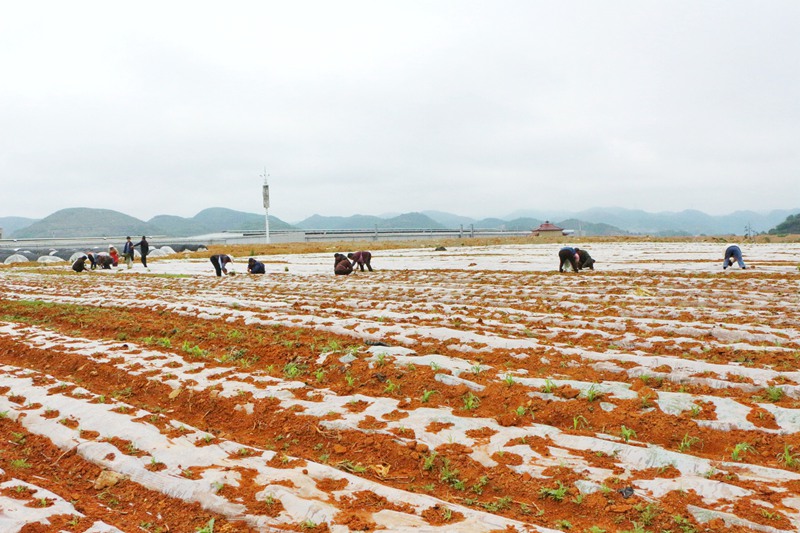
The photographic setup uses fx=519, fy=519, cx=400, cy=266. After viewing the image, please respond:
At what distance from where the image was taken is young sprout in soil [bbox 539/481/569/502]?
4211 millimetres

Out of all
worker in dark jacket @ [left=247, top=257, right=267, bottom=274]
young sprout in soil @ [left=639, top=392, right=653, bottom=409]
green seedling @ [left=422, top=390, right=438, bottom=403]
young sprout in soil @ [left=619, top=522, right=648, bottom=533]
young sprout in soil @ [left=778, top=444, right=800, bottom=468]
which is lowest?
→ young sprout in soil @ [left=619, top=522, right=648, bottom=533]

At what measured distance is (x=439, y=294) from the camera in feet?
48.4

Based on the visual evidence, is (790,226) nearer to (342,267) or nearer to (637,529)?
(342,267)

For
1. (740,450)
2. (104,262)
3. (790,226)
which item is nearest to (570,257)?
(740,450)

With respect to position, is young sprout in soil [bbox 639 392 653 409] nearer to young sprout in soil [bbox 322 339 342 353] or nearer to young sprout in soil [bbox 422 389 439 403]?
young sprout in soil [bbox 422 389 439 403]

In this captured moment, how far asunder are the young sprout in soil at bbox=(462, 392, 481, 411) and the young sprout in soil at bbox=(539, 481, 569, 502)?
1.69 metres

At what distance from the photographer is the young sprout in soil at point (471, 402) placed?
5961 mm

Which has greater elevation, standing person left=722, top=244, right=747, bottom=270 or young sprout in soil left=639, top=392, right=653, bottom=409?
standing person left=722, top=244, right=747, bottom=270

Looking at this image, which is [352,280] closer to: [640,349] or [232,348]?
[232,348]

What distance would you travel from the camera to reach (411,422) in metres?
5.65

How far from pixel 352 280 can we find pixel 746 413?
15.3m

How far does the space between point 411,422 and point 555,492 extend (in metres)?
1.83

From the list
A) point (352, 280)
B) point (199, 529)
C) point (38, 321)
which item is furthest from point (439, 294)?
point (199, 529)

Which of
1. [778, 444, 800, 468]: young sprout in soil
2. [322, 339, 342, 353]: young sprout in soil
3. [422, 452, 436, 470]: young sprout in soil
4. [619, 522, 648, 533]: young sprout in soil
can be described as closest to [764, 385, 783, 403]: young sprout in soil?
[778, 444, 800, 468]: young sprout in soil
